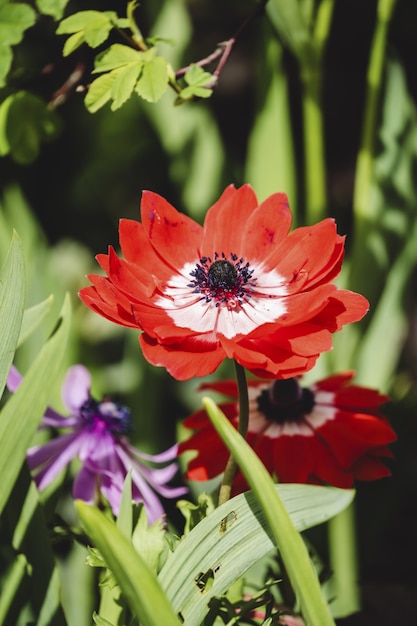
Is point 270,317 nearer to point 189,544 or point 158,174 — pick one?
point 189,544

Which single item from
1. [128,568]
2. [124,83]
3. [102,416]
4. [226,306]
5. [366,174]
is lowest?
[128,568]

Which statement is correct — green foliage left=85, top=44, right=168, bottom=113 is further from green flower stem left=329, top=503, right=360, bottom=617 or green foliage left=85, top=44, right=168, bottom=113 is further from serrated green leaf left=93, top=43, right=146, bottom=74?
green flower stem left=329, top=503, right=360, bottom=617

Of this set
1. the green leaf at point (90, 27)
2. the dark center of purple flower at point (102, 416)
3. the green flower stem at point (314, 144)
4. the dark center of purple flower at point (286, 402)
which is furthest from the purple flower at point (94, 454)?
the green flower stem at point (314, 144)

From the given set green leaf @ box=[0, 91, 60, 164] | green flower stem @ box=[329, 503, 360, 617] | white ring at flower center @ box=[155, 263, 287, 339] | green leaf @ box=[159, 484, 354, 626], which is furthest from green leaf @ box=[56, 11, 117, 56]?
green flower stem @ box=[329, 503, 360, 617]

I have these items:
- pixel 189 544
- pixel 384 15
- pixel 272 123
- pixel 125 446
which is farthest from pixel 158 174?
pixel 189 544

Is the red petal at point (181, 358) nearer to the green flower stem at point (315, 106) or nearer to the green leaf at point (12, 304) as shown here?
the green leaf at point (12, 304)

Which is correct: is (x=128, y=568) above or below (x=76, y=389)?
below

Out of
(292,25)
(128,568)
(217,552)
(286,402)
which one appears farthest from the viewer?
(292,25)

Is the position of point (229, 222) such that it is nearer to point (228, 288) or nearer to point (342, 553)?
point (228, 288)

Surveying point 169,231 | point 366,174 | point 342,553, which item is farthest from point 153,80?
point 342,553
